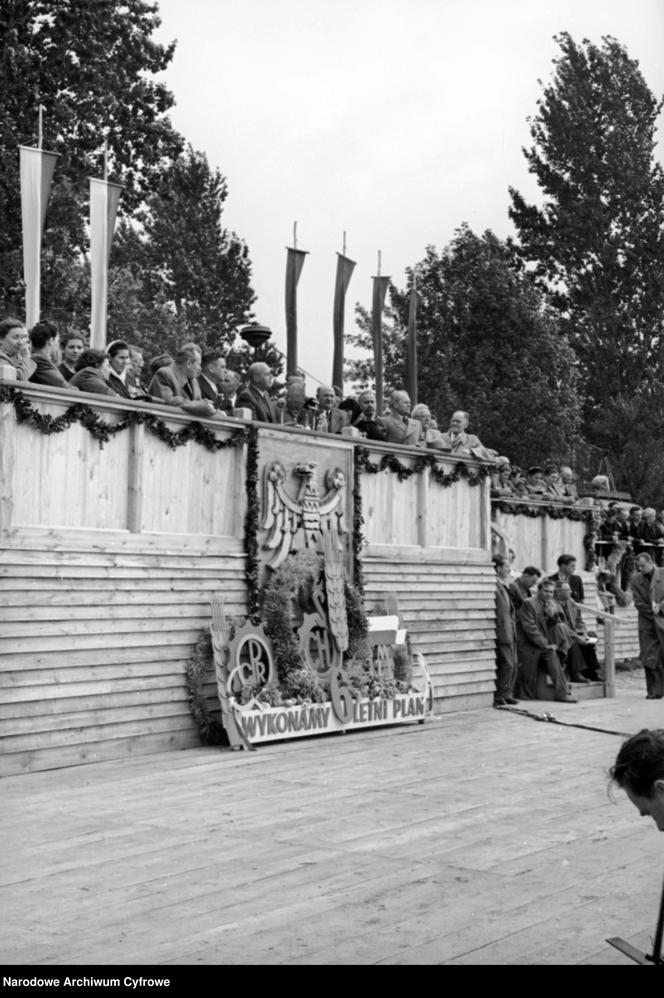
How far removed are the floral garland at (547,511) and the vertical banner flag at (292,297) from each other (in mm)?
3952

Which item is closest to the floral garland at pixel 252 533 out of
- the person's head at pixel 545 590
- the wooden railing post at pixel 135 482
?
the wooden railing post at pixel 135 482

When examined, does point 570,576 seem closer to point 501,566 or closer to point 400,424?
point 501,566

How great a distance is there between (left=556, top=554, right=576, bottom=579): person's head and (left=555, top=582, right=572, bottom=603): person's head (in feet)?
2.00

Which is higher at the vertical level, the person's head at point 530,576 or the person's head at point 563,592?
the person's head at point 530,576

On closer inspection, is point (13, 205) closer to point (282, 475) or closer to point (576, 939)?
point (282, 475)

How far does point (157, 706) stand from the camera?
449 inches

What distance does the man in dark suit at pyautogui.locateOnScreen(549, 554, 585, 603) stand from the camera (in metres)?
18.2

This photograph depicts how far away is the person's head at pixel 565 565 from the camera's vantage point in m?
Answer: 18.2

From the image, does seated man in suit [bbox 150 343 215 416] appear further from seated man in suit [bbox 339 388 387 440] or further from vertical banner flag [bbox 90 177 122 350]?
vertical banner flag [bbox 90 177 122 350]

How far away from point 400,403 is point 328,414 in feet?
3.54

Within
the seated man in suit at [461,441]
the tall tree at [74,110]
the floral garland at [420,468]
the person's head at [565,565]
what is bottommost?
the person's head at [565,565]

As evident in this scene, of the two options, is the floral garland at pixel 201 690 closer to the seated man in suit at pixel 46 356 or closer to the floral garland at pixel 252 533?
the floral garland at pixel 252 533

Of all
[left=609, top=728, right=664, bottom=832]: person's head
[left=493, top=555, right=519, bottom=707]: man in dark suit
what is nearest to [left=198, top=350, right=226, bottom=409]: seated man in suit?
[left=493, top=555, right=519, bottom=707]: man in dark suit

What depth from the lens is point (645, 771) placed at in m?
4.08
